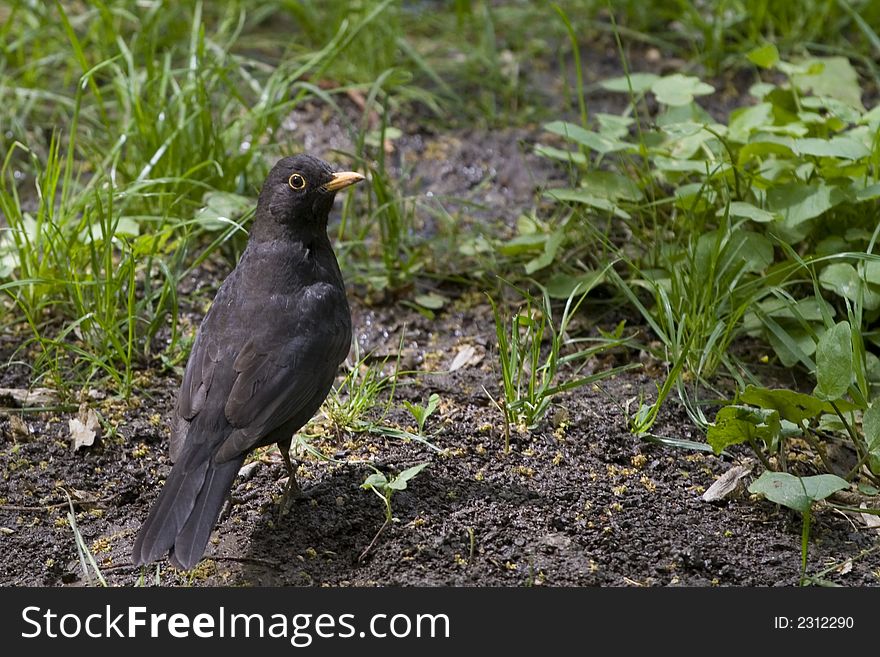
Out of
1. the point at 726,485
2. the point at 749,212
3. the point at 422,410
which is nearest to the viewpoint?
the point at 726,485

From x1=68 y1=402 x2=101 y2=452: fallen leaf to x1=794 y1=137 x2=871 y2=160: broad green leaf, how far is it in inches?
114

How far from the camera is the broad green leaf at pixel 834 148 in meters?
4.43

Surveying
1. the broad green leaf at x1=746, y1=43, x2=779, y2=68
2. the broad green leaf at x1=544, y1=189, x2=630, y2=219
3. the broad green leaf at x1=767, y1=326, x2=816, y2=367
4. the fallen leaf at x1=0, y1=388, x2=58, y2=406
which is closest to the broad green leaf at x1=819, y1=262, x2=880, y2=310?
the broad green leaf at x1=767, y1=326, x2=816, y2=367

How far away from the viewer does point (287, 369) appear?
12.5ft

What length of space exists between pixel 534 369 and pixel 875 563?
1271 mm

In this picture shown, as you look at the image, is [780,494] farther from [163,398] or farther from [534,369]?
[163,398]

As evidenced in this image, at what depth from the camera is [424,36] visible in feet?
23.2

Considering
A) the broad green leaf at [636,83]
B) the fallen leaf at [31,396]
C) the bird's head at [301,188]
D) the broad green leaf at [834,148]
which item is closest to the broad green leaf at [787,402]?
the broad green leaf at [834,148]

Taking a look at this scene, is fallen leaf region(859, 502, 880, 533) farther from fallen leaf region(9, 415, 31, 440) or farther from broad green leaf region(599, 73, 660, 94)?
fallen leaf region(9, 415, 31, 440)

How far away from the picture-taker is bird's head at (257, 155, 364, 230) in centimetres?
420

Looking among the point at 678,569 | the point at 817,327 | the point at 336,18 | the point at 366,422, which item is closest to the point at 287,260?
the point at 366,422

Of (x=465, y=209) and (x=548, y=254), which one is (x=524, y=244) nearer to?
(x=548, y=254)

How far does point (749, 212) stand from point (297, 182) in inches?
69.5

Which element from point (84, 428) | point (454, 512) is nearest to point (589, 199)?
point (454, 512)
